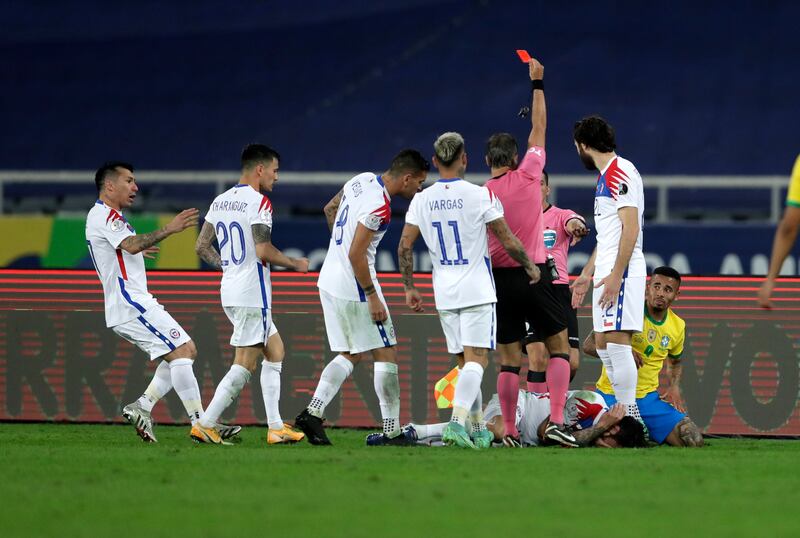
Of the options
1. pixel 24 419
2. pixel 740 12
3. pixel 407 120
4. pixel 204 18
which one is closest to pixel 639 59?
pixel 740 12

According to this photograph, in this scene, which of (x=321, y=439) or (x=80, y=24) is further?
(x=80, y=24)

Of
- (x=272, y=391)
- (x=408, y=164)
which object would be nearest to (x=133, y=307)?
(x=272, y=391)

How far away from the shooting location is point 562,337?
9.10 meters

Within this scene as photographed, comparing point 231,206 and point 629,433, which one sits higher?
point 231,206

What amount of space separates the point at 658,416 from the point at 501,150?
2045mm

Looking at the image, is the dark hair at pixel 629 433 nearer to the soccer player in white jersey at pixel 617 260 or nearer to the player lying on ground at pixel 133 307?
the soccer player in white jersey at pixel 617 260

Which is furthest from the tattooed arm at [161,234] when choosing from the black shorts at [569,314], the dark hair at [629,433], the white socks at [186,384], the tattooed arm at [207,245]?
the dark hair at [629,433]

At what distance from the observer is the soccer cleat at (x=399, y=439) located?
9.10m

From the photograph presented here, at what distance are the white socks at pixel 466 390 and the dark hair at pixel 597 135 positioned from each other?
5.24ft

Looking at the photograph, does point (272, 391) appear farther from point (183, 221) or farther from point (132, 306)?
point (183, 221)

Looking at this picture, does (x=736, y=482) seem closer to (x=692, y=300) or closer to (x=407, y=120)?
(x=692, y=300)

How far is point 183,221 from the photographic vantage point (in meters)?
9.12

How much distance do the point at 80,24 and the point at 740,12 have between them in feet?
34.1

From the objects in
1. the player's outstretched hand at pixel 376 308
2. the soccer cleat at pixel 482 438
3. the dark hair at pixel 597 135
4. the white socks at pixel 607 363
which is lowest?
the soccer cleat at pixel 482 438
